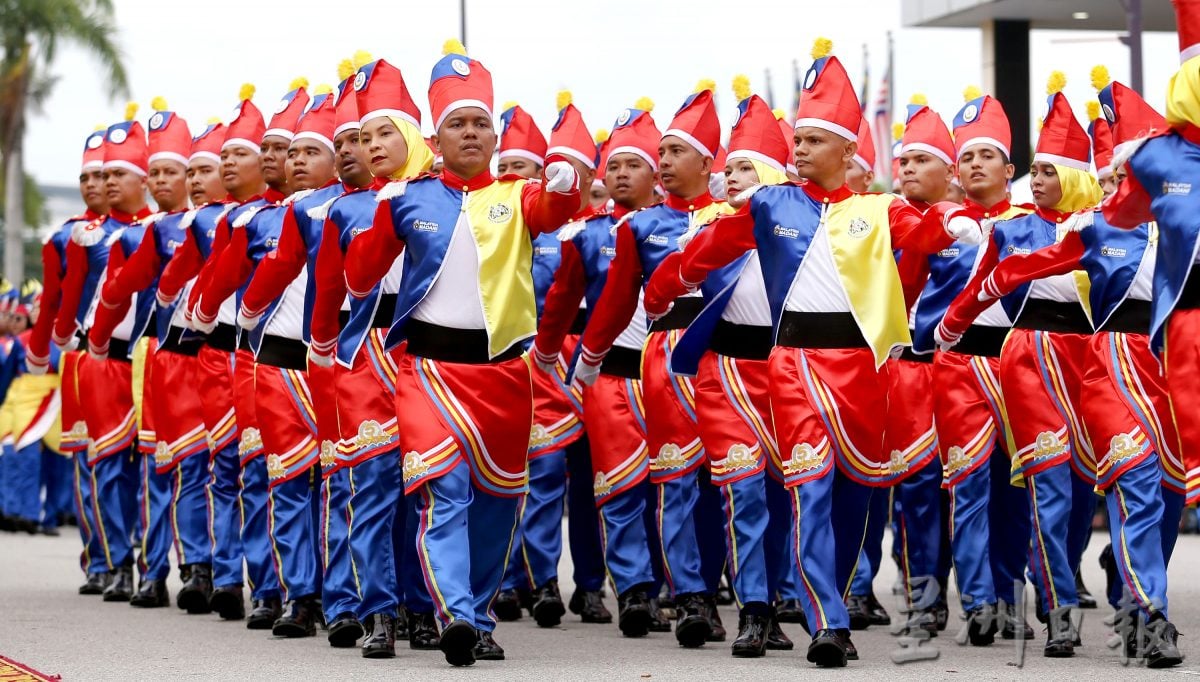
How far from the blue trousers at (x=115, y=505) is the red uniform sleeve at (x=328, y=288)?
3.22 metres

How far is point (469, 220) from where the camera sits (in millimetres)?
8547

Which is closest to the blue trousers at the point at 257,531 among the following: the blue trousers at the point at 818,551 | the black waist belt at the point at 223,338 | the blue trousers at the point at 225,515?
the blue trousers at the point at 225,515

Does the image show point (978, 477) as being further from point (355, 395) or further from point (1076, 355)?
point (355, 395)

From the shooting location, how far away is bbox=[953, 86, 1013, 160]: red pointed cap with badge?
408 inches

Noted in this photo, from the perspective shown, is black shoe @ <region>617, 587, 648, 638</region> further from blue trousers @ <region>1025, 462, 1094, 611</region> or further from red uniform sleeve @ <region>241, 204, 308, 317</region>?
red uniform sleeve @ <region>241, 204, 308, 317</region>

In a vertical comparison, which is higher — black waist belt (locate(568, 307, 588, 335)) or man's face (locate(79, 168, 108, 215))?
man's face (locate(79, 168, 108, 215))

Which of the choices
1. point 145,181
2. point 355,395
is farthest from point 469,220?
point 145,181

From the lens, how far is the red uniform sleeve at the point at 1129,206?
26.1ft

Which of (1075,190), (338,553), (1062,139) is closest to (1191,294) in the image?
(1075,190)

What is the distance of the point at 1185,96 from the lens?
301 inches

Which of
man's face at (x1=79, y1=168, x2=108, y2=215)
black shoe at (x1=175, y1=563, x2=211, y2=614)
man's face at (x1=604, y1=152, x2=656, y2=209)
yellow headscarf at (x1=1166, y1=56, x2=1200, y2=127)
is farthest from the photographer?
man's face at (x1=79, y1=168, x2=108, y2=215)

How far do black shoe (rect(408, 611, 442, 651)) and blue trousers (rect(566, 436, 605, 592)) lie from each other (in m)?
1.96

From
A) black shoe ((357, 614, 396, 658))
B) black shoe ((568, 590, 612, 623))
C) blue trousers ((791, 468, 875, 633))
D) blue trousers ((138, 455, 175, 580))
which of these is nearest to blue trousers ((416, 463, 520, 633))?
black shoe ((357, 614, 396, 658))

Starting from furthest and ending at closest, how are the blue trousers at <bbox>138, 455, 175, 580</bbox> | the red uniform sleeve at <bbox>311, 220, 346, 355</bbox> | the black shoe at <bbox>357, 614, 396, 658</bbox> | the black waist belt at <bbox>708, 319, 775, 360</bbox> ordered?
the blue trousers at <bbox>138, 455, 175, 580</bbox> < the black waist belt at <bbox>708, 319, 775, 360</bbox> < the red uniform sleeve at <bbox>311, 220, 346, 355</bbox> < the black shoe at <bbox>357, 614, 396, 658</bbox>
